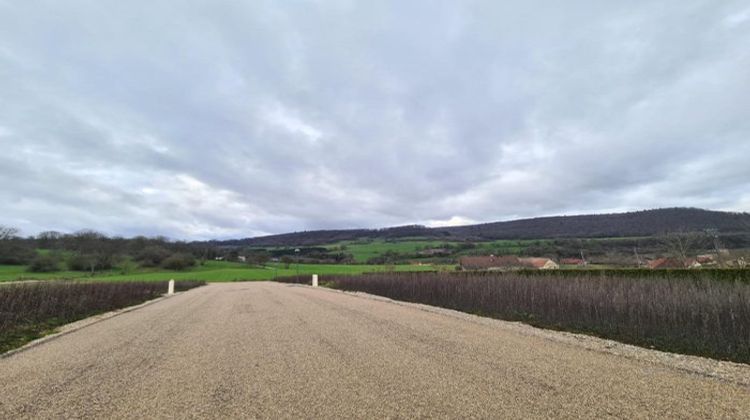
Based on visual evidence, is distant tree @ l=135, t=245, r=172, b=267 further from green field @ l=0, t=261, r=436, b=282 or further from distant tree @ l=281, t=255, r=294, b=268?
distant tree @ l=281, t=255, r=294, b=268

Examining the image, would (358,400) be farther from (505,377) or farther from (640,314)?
(640,314)

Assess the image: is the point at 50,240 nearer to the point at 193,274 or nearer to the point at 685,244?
the point at 193,274

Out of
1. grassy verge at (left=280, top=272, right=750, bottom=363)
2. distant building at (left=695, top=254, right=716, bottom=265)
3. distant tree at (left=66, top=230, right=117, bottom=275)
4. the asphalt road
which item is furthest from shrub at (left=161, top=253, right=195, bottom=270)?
distant building at (left=695, top=254, right=716, bottom=265)

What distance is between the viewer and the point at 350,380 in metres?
4.69

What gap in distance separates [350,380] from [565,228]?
8238 centimetres

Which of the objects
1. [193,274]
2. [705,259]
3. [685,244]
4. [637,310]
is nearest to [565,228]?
[685,244]

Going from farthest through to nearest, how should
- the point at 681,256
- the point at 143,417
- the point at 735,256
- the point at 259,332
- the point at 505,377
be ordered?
the point at 681,256
the point at 735,256
the point at 259,332
the point at 505,377
the point at 143,417

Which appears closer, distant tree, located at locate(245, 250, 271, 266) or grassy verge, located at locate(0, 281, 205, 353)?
grassy verge, located at locate(0, 281, 205, 353)

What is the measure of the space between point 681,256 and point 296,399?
33.0m

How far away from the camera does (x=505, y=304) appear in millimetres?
14414

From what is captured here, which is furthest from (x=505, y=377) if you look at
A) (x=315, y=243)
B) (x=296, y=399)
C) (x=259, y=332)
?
(x=315, y=243)

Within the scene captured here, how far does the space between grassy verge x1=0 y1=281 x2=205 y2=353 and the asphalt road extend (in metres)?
3.21

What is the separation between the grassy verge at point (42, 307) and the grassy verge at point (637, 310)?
523 inches

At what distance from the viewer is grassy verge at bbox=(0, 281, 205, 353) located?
1003 centimetres
